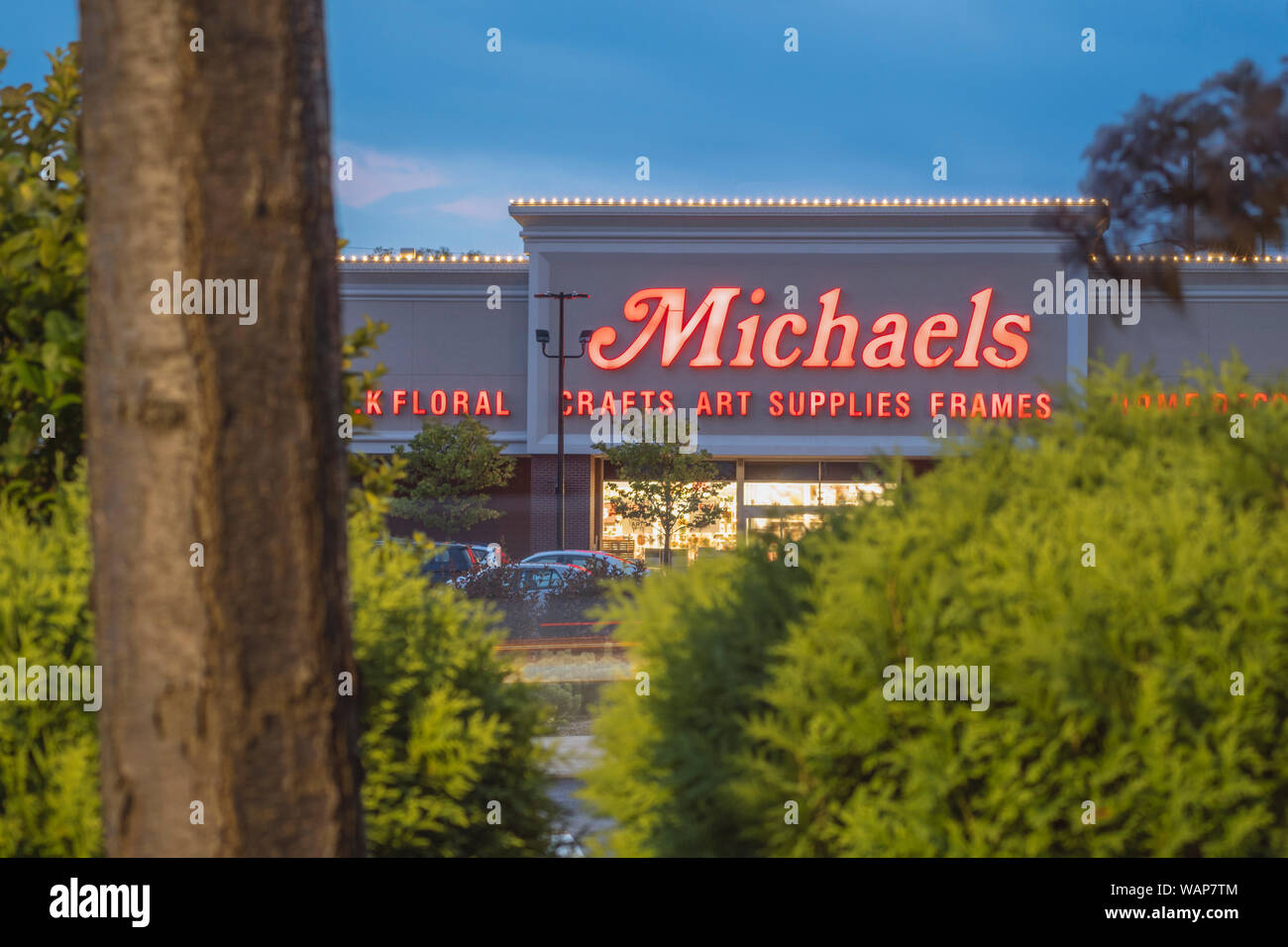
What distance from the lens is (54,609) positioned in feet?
11.7

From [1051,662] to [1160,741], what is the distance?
11.7 inches

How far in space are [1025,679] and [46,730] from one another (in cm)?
277

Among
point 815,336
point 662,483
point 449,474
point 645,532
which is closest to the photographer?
point 662,483

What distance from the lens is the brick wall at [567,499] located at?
119 ft

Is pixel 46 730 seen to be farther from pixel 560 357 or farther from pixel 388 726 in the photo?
pixel 560 357

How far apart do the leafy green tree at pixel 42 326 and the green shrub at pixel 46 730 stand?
75cm

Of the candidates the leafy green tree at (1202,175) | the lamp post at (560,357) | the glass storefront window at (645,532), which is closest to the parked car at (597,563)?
the lamp post at (560,357)

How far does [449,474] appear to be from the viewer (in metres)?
33.4

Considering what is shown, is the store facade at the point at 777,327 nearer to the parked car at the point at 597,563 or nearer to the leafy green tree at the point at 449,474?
the leafy green tree at the point at 449,474

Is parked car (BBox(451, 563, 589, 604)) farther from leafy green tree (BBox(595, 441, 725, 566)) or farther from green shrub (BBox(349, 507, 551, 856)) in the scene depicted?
green shrub (BBox(349, 507, 551, 856))

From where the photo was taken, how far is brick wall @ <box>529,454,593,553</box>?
36281 mm

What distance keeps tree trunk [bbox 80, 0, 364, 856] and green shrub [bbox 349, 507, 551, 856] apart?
3.06 feet

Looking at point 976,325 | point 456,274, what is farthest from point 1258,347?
point 456,274

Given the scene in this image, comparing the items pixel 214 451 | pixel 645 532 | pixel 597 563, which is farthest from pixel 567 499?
pixel 214 451
